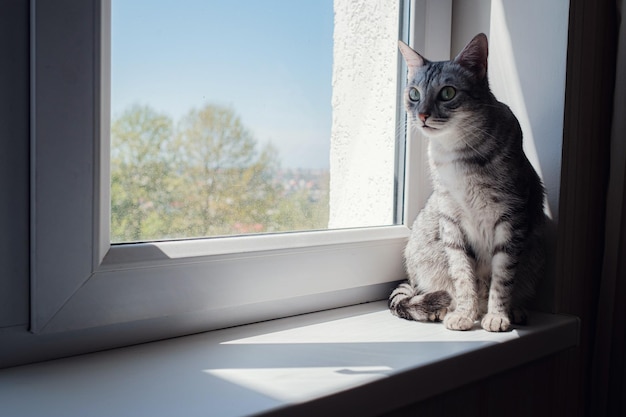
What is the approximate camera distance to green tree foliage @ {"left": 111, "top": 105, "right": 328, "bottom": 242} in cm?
82

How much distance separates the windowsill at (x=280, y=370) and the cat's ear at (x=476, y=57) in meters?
0.51

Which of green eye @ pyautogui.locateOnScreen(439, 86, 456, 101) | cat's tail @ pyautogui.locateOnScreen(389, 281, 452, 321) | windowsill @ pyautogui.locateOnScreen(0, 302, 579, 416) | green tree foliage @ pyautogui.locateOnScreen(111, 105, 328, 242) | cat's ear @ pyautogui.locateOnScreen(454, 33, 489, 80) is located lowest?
windowsill @ pyautogui.locateOnScreen(0, 302, 579, 416)

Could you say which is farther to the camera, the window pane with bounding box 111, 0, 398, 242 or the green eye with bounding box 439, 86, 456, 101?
the green eye with bounding box 439, 86, 456, 101

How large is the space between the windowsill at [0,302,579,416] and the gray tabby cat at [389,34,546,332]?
6 cm

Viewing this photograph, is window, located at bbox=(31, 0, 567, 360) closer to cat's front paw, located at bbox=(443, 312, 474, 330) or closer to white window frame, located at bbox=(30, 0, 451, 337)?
white window frame, located at bbox=(30, 0, 451, 337)

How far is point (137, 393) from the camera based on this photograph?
0.67 meters

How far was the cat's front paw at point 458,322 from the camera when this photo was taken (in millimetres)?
992

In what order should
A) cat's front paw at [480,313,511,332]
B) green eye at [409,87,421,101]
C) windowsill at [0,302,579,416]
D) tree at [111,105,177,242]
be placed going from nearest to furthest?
1. windowsill at [0,302,579,416]
2. tree at [111,105,177,242]
3. cat's front paw at [480,313,511,332]
4. green eye at [409,87,421,101]

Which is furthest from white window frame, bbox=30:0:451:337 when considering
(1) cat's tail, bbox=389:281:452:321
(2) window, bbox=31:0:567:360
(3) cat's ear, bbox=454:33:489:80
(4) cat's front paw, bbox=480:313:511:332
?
(3) cat's ear, bbox=454:33:489:80

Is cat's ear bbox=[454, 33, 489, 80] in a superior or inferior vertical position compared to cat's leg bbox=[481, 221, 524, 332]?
superior

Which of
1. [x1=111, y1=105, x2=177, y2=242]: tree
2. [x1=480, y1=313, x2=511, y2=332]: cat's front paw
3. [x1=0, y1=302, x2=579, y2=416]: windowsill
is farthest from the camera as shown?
[x1=480, y1=313, x2=511, y2=332]: cat's front paw

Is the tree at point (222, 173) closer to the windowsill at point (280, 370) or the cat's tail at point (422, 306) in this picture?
the windowsill at point (280, 370)

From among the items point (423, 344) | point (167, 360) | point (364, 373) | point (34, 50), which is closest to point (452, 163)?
point (423, 344)

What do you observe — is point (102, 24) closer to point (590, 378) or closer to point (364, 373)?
point (364, 373)
